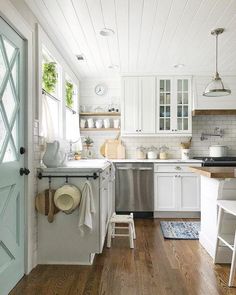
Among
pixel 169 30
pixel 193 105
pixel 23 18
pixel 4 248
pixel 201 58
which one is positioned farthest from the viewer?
pixel 193 105

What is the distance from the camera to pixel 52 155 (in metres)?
2.78

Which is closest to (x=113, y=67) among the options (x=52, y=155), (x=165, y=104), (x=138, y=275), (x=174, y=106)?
(x=165, y=104)

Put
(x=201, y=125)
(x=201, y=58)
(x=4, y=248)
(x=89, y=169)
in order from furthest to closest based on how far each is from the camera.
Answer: (x=201, y=125)
(x=201, y=58)
(x=89, y=169)
(x=4, y=248)

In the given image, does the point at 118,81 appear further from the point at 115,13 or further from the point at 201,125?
the point at 115,13

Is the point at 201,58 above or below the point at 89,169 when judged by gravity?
above

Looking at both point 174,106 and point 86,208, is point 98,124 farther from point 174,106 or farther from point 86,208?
point 86,208

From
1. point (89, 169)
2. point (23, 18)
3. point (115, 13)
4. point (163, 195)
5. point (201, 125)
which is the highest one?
point (115, 13)

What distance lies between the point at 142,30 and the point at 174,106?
199cm

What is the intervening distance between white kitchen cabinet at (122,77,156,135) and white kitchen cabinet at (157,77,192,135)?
0.41 feet

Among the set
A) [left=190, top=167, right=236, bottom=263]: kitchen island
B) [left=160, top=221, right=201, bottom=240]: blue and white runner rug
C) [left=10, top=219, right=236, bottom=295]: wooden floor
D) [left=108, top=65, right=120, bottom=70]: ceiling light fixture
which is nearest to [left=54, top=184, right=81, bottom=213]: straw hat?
[left=10, top=219, right=236, bottom=295]: wooden floor

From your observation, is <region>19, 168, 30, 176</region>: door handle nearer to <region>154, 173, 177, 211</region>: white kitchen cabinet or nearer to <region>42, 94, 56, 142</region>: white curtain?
<region>42, 94, 56, 142</region>: white curtain

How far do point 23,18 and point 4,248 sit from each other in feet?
6.40

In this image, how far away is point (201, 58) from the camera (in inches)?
162

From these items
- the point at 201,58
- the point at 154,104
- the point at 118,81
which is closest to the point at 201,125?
the point at 154,104
